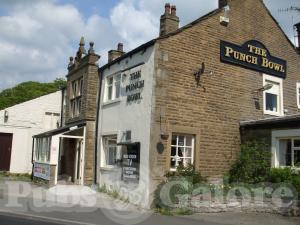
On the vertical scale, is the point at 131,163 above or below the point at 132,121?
below

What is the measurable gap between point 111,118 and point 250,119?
6045 millimetres

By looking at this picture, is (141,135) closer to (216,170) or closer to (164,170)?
(164,170)

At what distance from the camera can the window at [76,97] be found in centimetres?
2248

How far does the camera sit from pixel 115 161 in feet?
58.6

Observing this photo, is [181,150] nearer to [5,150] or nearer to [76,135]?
[76,135]

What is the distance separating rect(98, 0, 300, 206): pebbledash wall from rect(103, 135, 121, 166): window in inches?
6.7

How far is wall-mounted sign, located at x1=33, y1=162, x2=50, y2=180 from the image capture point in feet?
67.6

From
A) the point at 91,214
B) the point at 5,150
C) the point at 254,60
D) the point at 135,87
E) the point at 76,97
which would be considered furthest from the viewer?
the point at 5,150

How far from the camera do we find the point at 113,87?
62.5 ft

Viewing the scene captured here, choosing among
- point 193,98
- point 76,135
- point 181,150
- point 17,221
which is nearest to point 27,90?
point 76,135

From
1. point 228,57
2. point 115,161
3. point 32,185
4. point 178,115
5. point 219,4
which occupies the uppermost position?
point 219,4

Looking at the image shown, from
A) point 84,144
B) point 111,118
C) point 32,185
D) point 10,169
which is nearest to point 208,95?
point 111,118

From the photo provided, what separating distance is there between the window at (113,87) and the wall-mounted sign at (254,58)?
466 cm

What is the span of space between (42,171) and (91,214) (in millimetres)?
9681
